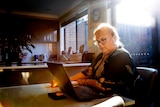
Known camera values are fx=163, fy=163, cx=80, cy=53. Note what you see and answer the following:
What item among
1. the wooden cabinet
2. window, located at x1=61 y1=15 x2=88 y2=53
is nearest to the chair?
window, located at x1=61 y1=15 x2=88 y2=53

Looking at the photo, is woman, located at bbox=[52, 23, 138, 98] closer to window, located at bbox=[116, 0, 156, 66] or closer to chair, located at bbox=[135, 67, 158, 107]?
chair, located at bbox=[135, 67, 158, 107]

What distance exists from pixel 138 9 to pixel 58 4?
85.3 inches

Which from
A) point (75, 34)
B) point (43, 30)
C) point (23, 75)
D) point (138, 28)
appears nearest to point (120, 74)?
point (138, 28)

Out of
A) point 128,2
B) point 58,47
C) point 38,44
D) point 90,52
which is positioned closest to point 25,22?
point 38,44

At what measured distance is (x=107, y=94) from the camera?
100cm

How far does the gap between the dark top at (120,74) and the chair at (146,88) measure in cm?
6

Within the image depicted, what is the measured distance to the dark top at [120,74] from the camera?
1134 mm

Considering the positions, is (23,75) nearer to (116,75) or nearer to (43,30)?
(116,75)

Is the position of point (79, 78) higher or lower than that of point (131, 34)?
lower

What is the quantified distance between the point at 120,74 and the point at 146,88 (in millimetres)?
237

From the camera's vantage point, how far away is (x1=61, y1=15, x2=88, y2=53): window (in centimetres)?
424

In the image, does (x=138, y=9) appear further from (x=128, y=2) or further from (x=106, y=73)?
(x=106, y=73)

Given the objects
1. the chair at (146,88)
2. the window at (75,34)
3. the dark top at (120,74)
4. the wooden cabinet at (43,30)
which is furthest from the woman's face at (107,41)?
the wooden cabinet at (43,30)

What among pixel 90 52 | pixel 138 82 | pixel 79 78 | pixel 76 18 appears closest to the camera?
pixel 138 82
